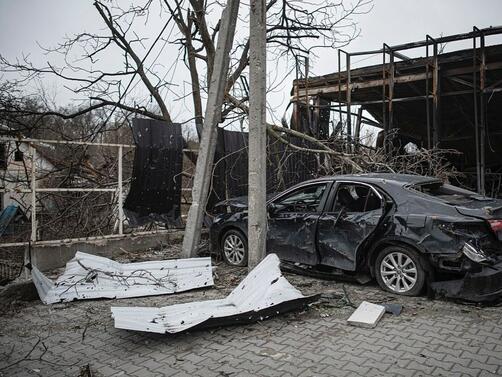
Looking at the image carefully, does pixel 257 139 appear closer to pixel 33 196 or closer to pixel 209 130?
pixel 209 130

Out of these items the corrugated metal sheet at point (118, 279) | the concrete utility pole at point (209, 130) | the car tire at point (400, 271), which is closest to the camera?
the car tire at point (400, 271)

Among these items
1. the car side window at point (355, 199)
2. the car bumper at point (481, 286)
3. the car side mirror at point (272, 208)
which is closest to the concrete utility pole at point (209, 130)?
the car side mirror at point (272, 208)

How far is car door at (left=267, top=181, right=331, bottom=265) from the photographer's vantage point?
20.7 feet

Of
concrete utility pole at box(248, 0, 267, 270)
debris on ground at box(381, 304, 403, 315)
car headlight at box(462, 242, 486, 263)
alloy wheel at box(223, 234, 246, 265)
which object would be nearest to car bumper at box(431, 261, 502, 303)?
car headlight at box(462, 242, 486, 263)

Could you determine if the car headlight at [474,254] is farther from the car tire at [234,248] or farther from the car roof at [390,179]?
the car tire at [234,248]

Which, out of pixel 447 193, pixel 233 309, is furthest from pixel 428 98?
pixel 233 309

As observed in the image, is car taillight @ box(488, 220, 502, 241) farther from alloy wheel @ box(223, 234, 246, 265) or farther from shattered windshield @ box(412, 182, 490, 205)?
alloy wheel @ box(223, 234, 246, 265)

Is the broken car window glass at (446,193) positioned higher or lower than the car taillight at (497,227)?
higher

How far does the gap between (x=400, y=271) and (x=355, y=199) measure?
122cm

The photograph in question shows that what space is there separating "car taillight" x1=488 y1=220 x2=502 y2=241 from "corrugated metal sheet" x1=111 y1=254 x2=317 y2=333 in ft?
7.27

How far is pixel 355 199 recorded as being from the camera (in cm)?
620

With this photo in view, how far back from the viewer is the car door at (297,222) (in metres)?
6.32

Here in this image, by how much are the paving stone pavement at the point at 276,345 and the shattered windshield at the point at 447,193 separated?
1.31m

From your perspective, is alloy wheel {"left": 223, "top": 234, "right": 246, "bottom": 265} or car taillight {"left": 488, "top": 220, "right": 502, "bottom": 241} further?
alloy wheel {"left": 223, "top": 234, "right": 246, "bottom": 265}
